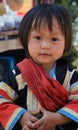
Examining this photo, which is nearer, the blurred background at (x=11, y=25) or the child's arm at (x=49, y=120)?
the child's arm at (x=49, y=120)

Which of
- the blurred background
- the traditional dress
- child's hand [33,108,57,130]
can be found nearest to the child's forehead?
the traditional dress

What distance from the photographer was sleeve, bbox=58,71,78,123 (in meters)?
1.93

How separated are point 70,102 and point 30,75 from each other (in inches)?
9.5

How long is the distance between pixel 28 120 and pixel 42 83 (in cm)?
19

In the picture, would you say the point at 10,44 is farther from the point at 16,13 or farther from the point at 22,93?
the point at 22,93

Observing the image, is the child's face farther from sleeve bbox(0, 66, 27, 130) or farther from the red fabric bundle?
sleeve bbox(0, 66, 27, 130)

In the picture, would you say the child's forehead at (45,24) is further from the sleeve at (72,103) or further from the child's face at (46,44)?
the sleeve at (72,103)

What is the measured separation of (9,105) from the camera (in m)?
1.97

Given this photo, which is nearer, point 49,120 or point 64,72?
point 49,120

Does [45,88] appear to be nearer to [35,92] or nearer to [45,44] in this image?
[35,92]

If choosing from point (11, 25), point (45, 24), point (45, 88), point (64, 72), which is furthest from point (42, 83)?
point (11, 25)

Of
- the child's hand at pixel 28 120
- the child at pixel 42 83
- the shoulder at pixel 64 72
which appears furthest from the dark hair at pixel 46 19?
the child's hand at pixel 28 120

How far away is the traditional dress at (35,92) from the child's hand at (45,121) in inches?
1.6

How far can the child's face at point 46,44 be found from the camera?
1.94m
